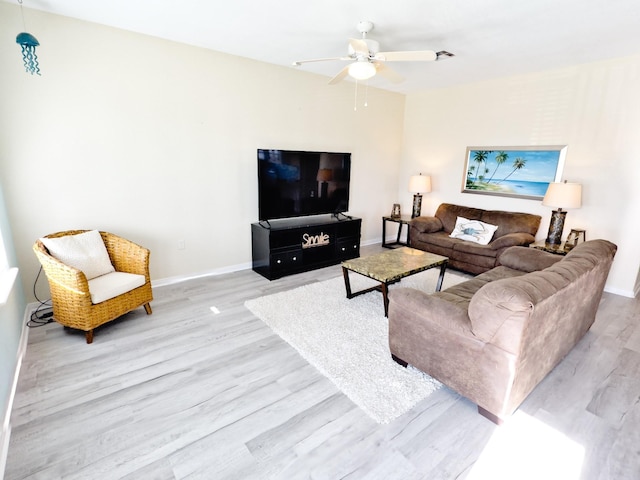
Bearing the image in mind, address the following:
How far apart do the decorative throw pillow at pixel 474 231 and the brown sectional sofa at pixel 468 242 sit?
3.2 inches

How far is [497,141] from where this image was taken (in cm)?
465

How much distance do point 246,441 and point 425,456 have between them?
3.13 feet

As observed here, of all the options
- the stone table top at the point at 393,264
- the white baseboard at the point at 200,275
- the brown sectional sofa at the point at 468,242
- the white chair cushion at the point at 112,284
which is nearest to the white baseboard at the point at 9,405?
the white chair cushion at the point at 112,284

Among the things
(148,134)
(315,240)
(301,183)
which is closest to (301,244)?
(315,240)

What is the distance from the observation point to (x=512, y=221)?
4.38m

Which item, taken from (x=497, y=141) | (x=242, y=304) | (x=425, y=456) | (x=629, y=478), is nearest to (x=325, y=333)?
(x=242, y=304)

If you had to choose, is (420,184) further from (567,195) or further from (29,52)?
(29,52)

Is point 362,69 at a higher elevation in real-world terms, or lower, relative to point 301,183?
higher

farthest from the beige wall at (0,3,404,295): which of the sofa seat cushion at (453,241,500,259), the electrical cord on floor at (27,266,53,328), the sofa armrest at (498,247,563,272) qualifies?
the sofa armrest at (498,247,563,272)

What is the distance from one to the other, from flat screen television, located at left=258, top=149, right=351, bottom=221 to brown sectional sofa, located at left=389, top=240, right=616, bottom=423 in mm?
2421

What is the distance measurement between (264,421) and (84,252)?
2216 mm

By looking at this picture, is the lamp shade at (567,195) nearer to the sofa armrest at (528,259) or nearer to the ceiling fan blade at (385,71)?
the sofa armrest at (528,259)

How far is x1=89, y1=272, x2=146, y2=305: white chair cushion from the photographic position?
2605 millimetres

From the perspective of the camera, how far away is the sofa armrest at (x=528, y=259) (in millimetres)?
3050
